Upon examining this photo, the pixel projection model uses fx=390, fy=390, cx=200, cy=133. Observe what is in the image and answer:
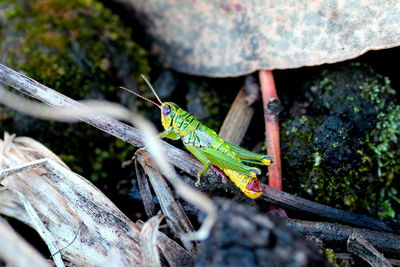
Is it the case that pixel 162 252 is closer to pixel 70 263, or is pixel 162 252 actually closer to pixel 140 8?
pixel 70 263

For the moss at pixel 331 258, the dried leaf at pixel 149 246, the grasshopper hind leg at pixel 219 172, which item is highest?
the grasshopper hind leg at pixel 219 172

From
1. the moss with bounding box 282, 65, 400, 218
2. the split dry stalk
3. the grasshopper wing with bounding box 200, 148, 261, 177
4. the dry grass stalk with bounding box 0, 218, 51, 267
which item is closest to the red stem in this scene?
the moss with bounding box 282, 65, 400, 218

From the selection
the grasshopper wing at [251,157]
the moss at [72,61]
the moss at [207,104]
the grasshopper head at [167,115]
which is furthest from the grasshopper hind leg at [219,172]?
the moss at [72,61]

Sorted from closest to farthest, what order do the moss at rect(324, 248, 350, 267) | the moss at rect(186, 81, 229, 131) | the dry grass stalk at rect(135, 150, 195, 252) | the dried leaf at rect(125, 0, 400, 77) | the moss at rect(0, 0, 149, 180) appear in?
the moss at rect(324, 248, 350, 267)
the dry grass stalk at rect(135, 150, 195, 252)
the dried leaf at rect(125, 0, 400, 77)
the moss at rect(0, 0, 149, 180)
the moss at rect(186, 81, 229, 131)

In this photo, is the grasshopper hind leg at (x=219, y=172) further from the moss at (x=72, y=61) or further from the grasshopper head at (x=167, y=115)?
the moss at (x=72, y=61)

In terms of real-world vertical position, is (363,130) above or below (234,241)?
above

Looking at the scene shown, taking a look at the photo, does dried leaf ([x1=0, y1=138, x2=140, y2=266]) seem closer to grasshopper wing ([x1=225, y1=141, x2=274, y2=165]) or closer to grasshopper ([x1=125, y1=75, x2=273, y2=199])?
grasshopper ([x1=125, y1=75, x2=273, y2=199])

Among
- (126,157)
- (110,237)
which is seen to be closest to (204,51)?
(126,157)
